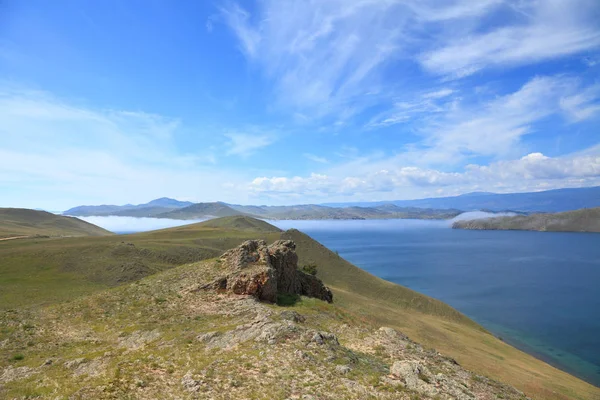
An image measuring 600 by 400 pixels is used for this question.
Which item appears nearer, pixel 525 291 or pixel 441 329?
pixel 441 329

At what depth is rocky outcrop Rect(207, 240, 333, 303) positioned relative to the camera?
28094 millimetres

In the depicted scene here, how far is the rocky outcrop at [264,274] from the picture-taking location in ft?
92.2

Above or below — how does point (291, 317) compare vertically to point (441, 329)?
above

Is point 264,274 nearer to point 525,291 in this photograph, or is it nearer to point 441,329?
point 441,329

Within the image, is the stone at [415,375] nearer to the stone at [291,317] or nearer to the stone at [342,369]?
the stone at [342,369]

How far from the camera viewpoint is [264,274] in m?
28.6

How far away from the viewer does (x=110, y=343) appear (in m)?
20.3

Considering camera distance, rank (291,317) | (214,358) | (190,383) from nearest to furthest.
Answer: (190,383) → (214,358) → (291,317)

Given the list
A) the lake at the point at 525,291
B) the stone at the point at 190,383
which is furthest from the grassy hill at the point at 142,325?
the lake at the point at 525,291

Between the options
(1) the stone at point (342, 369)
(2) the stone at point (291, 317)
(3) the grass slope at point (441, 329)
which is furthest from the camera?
(3) the grass slope at point (441, 329)

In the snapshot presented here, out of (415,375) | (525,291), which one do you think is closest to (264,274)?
(415,375)

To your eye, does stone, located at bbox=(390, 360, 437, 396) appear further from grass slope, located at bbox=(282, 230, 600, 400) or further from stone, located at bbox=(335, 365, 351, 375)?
grass slope, located at bbox=(282, 230, 600, 400)

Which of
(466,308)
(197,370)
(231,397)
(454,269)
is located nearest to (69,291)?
(197,370)

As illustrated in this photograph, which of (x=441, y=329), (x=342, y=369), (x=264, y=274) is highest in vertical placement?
(x=264, y=274)
